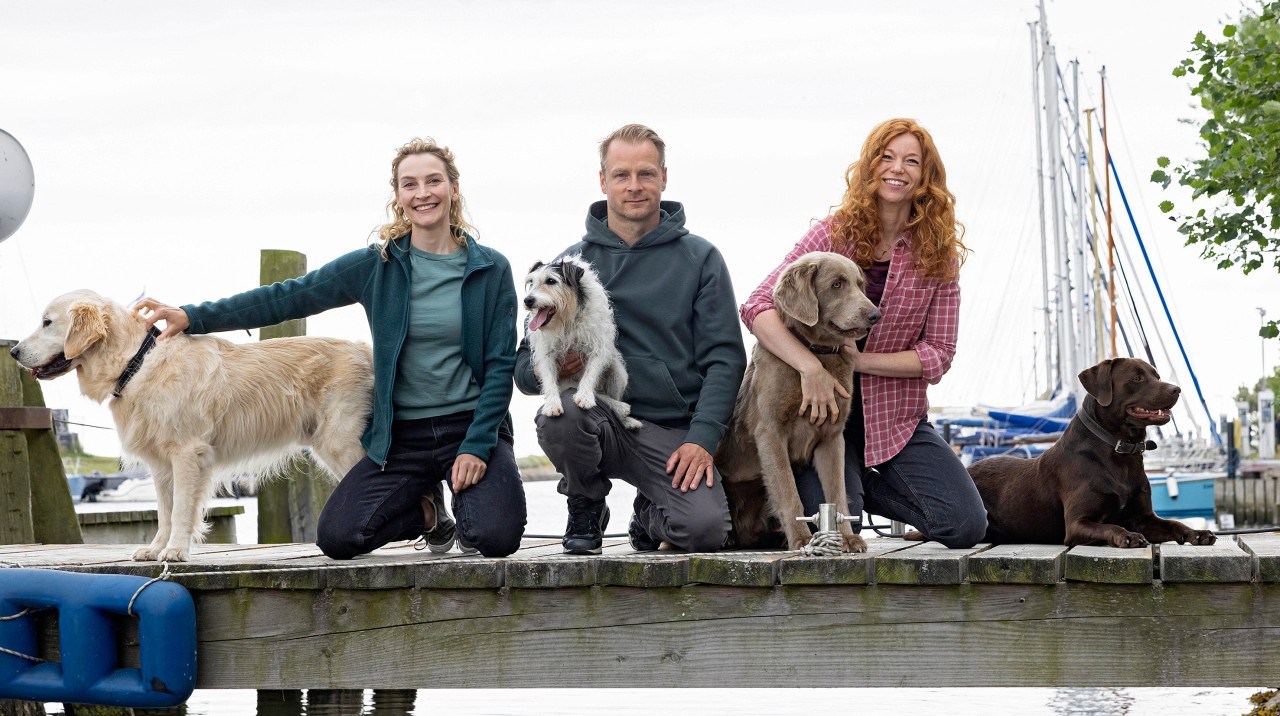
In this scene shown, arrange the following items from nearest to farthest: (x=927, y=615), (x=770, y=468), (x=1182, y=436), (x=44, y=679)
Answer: (x=927, y=615), (x=44, y=679), (x=770, y=468), (x=1182, y=436)

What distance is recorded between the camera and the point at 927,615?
413cm

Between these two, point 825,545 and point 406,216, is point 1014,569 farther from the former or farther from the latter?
point 406,216

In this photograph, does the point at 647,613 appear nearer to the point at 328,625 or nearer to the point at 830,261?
the point at 328,625

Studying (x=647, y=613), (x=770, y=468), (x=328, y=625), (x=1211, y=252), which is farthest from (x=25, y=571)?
(x=1211, y=252)

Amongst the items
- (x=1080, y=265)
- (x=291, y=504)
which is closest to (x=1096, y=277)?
(x=1080, y=265)

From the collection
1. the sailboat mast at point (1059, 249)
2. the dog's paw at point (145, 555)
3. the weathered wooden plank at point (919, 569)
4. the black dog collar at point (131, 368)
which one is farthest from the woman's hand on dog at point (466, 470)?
the sailboat mast at point (1059, 249)

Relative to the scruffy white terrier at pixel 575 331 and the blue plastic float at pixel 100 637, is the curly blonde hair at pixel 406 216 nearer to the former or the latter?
the scruffy white terrier at pixel 575 331

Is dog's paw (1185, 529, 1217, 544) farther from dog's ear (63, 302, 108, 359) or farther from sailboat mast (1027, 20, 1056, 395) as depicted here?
sailboat mast (1027, 20, 1056, 395)

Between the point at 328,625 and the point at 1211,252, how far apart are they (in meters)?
7.53

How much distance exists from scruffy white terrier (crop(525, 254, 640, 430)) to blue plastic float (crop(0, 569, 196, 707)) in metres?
1.50

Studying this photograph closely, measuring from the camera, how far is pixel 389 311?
16.3ft

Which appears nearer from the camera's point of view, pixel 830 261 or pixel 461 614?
pixel 461 614

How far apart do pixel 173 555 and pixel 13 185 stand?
3.32 m

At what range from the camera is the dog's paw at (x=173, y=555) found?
15.6 feet
